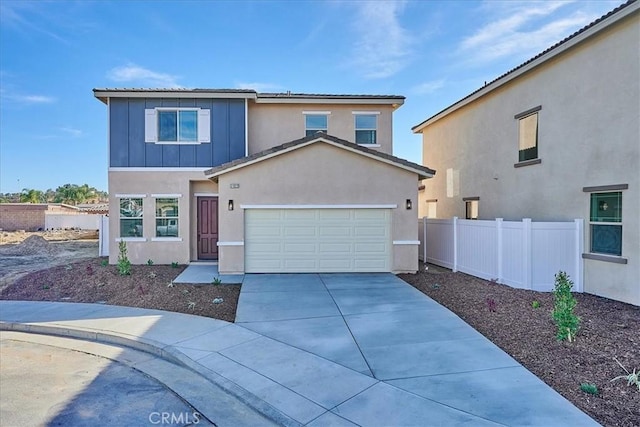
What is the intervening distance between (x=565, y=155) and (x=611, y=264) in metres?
3.22

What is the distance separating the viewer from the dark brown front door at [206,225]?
14.6m

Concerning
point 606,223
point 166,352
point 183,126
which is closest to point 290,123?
point 183,126

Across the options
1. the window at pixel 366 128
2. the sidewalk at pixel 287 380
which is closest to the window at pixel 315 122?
the window at pixel 366 128

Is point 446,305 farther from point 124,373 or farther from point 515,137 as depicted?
point 515,137

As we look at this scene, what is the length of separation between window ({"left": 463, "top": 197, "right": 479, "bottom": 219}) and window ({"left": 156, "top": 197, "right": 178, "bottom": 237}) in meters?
11.9

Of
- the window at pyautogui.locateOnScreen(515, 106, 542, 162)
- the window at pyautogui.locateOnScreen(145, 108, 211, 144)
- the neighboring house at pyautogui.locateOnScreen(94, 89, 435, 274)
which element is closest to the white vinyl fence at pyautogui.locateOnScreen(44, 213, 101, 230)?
the neighboring house at pyautogui.locateOnScreen(94, 89, 435, 274)

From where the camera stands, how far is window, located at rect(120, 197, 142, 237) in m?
14.1

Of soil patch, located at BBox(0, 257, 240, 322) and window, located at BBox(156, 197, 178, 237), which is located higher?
window, located at BBox(156, 197, 178, 237)

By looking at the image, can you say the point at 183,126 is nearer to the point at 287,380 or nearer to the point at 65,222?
the point at 287,380

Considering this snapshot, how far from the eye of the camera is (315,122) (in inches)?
605

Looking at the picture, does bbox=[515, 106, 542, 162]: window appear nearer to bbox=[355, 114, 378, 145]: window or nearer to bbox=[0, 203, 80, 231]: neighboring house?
bbox=[355, 114, 378, 145]: window

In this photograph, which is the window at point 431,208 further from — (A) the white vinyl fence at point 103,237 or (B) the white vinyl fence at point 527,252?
(A) the white vinyl fence at point 103,237

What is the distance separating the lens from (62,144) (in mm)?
33406

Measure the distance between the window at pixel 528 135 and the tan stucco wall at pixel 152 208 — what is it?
11.4 metres
